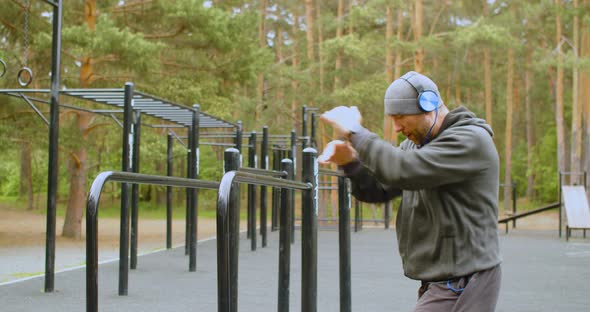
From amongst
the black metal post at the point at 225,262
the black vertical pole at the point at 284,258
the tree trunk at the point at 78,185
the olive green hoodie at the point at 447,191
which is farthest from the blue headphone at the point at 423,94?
the tree trunk at the point at 78,185

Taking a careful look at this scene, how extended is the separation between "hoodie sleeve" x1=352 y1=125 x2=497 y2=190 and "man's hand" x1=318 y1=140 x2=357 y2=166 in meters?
0.10

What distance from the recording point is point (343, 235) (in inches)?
196

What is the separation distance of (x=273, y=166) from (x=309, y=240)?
10803 mm

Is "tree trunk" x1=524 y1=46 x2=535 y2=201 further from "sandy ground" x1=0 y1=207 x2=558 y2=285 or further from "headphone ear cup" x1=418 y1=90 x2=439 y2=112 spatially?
"headphone ear cup" x1=418 y1=90 x2=439 y2=112

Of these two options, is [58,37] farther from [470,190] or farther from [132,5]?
[132,5]

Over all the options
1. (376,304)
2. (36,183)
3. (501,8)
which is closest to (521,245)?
(376,304)

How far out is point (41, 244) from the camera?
767 inches

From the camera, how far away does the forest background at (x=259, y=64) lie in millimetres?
17922

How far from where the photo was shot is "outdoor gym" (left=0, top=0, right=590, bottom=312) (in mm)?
2754

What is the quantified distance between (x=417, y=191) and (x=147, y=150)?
17.8 metres

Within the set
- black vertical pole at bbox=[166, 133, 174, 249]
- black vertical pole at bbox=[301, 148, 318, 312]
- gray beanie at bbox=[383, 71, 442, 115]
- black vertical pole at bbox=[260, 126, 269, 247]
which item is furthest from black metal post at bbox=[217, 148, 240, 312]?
black vertical pole at bbox=[260, 126, 269, 247]

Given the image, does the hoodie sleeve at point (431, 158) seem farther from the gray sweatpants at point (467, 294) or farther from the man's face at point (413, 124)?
the gray sweatpants at point (467, 294)

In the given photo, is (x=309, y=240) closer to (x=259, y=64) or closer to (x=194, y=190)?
(x=194, y=190)

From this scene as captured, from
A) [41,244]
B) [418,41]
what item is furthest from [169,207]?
[418,41]
